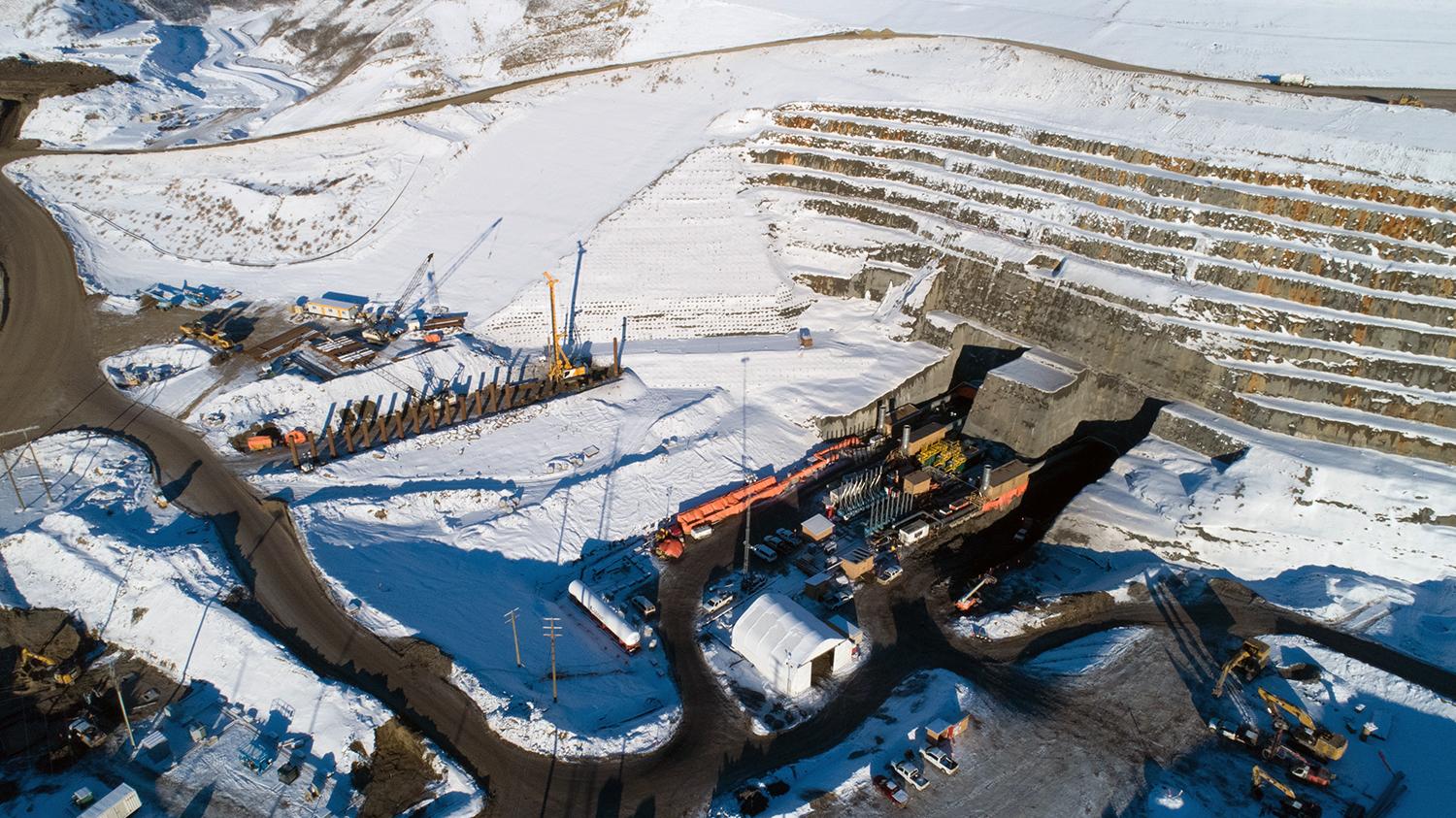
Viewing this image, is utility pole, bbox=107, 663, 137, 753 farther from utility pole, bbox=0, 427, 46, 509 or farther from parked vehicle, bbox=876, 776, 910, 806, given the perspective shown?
parked vehicle, bbox=876, 776, 910, 806

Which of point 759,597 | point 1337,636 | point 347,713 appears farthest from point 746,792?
point 1337,636

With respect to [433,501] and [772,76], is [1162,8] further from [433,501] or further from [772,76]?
[433,501]

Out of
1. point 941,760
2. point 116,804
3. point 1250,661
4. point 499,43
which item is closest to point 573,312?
point 116,804

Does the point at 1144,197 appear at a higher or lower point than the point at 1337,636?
higher

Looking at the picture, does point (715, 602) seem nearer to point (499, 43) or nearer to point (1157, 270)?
point (1157, 270)

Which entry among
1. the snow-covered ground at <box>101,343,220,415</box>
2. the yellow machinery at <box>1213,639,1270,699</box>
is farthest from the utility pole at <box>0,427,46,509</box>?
the yellow machinery at <box>1213,639,1270,699</box>
